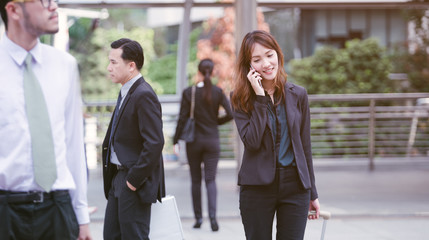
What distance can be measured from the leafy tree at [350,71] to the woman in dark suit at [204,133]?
39.0 feet

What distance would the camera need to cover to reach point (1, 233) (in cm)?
258

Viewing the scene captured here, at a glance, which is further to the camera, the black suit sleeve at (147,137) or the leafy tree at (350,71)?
the leafy tree at (350,71)

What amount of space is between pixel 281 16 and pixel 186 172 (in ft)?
51.9

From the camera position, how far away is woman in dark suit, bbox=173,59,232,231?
732 centimetres

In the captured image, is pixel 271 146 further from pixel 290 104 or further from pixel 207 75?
pixel 207 75

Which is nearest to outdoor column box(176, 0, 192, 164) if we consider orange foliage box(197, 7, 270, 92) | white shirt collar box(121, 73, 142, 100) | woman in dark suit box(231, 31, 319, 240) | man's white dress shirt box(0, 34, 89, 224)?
white shirt collar box(121, 73, 142, 100)

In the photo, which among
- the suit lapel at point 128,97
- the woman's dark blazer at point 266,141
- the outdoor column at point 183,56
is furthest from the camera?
the outdoor column at point 183,56

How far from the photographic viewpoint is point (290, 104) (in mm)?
3871

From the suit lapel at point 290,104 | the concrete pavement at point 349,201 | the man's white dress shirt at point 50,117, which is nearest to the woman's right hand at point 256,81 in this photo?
the suit lapel at point 290,104

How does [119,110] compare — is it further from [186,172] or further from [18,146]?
[186,172]

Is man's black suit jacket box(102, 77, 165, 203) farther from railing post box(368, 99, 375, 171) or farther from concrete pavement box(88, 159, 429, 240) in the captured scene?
railing post box(368, 99, 375, 171)

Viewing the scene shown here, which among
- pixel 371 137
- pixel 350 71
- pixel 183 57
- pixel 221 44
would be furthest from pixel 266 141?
pixel 221 44

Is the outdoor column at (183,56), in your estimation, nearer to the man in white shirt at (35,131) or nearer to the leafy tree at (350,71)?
the leafy tree at (350,71)

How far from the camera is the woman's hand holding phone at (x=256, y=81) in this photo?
12.6ft
